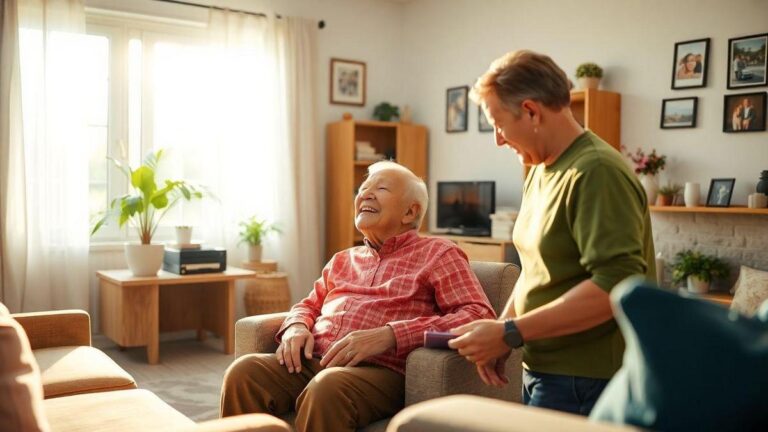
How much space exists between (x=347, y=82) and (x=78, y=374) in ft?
13.9

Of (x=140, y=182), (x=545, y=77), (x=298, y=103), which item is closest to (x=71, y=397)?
(x=545, y=77)

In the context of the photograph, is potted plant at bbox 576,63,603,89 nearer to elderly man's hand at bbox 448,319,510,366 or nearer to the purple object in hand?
the purple object in hand

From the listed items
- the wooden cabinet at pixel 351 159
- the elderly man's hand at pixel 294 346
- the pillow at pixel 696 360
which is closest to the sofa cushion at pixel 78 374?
the elderly man's hand at pixel 294 346

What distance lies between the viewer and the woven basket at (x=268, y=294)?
5.30 m

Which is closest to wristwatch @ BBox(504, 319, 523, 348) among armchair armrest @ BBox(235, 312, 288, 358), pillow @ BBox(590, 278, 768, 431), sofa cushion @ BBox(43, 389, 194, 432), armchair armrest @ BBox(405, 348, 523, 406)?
armchair armrest @ BBox(405, 348, 523, 406)

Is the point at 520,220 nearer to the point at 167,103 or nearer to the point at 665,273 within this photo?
the point at 665,273

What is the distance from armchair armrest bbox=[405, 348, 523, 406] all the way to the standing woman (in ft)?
0.75

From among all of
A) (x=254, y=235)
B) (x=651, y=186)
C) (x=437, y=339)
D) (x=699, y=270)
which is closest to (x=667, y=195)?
→ (x=651, y=186)

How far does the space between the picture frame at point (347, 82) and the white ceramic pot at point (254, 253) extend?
1.50m

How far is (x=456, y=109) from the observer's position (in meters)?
6.15

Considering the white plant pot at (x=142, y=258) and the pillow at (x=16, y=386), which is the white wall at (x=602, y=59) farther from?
the pillow at (x=16, y=386)

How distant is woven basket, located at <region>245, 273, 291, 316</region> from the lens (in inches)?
209

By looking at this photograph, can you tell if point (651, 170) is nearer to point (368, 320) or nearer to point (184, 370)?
point (368, 320)

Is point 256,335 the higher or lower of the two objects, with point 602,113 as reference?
lower
